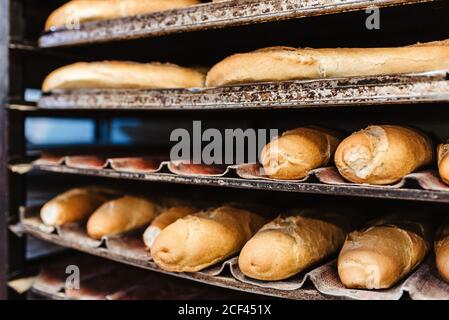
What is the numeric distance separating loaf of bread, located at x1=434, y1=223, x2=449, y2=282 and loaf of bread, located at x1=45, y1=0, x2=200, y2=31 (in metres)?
1.24

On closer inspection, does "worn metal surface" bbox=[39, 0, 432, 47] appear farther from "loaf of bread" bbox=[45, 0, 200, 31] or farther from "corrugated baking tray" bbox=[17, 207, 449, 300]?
"corrugated baking tray" bbox=[17, 207, 449, 300]

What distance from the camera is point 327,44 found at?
1827 mm

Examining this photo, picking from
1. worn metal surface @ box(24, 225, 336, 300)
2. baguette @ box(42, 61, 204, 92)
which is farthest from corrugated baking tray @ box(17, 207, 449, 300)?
baguette @ box(42, 61, 204, 92)

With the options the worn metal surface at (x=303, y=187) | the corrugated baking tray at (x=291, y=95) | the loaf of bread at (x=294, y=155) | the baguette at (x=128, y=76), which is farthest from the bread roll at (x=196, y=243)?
the baguette at (x=128, y=76)

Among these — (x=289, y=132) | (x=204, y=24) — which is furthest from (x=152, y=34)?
(x=289, y=132)

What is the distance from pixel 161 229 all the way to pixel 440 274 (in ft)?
3.19

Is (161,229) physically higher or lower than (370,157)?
lower

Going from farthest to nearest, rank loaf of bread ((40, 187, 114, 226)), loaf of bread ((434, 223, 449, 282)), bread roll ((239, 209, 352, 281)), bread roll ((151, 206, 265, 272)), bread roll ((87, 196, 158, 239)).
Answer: loaf of bread ((40, 187, 114, 226)) → bread roll ((87, 196, 158, 239)) → bread roll ((151, 206, 265, 272)) → bread roll ((239, 209, 352, 281)) → loaf of bread ((434, 223, 449, 282))

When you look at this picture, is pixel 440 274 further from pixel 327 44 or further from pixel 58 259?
pixel 58 259

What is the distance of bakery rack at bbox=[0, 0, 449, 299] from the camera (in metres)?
1.24

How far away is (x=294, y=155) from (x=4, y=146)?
1277mm

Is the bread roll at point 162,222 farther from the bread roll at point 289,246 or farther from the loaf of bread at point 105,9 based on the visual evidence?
the loaf of bread at point 105,9

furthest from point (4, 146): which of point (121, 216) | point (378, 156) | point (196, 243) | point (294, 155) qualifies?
point (378, 156)

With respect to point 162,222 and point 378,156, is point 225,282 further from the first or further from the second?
point 378,156
